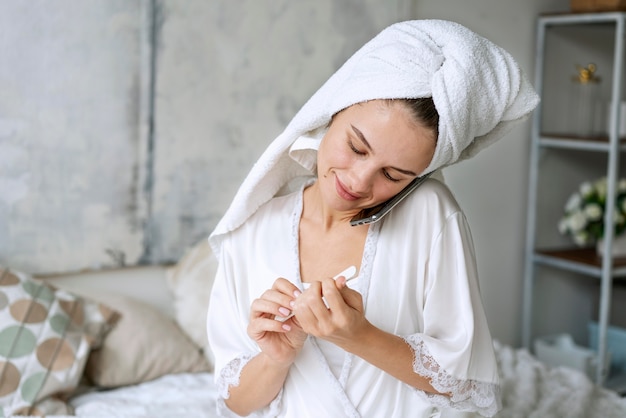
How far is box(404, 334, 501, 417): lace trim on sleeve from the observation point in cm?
133

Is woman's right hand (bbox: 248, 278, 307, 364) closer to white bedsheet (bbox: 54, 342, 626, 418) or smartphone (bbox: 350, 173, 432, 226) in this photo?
smartphone (bbox: 350, 173, 432, 226)

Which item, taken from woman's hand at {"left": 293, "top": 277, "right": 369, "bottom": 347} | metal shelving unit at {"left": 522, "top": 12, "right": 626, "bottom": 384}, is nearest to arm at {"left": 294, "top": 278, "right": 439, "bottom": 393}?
woman's hand at {"left": 293, "top": 277, "right": 369, "bottom": 347}

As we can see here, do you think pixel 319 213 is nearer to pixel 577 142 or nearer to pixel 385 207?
pixel 385 207

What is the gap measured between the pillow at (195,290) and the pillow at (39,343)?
32 cm

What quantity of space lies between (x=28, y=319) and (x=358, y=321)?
126 cm

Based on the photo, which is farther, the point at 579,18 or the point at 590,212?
the point at 590,212

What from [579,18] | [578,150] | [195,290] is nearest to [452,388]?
[195,290]

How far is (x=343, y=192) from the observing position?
4.22ft

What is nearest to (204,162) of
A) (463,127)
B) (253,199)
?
(253,199)

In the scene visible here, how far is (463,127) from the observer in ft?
4.05

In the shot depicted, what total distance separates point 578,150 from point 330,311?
108 inches

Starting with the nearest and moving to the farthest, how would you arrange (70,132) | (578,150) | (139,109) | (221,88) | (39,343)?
(39,343)
(70,132)
(139,109)
(221,88)
(578,150)

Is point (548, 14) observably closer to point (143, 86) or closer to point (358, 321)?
point (143, 86)

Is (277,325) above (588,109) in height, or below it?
below
